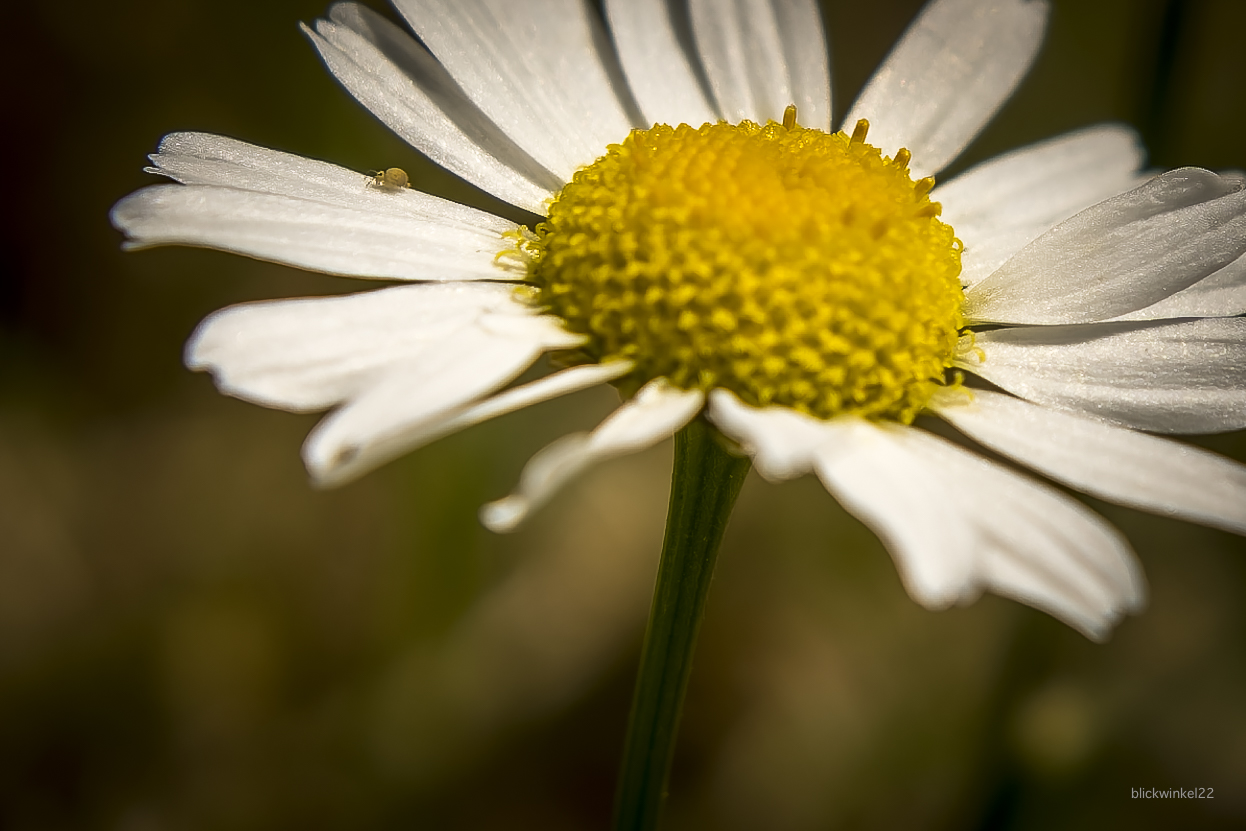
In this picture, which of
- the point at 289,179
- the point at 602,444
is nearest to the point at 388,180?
the point at 289,179

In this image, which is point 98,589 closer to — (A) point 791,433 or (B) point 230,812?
(B) point 230,812

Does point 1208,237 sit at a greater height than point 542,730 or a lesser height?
greater

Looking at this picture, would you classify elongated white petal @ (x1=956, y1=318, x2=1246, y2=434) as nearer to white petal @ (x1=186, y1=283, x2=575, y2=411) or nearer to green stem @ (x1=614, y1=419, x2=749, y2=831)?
green stem @ (x1=614, y1=419, x2=749, y2=831)

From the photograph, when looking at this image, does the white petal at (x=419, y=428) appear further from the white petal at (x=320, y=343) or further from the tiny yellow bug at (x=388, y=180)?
the tiny yellow bug at (x=388, y=180)

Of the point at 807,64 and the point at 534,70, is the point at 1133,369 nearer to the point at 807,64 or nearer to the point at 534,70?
the point at 807,64

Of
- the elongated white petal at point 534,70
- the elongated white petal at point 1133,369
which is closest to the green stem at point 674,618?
the elongated white petal at point 1133,369

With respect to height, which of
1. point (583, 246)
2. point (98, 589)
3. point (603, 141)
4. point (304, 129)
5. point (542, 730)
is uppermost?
point (304, 129)

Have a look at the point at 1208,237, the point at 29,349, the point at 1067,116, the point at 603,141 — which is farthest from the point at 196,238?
the point at 1067,116
